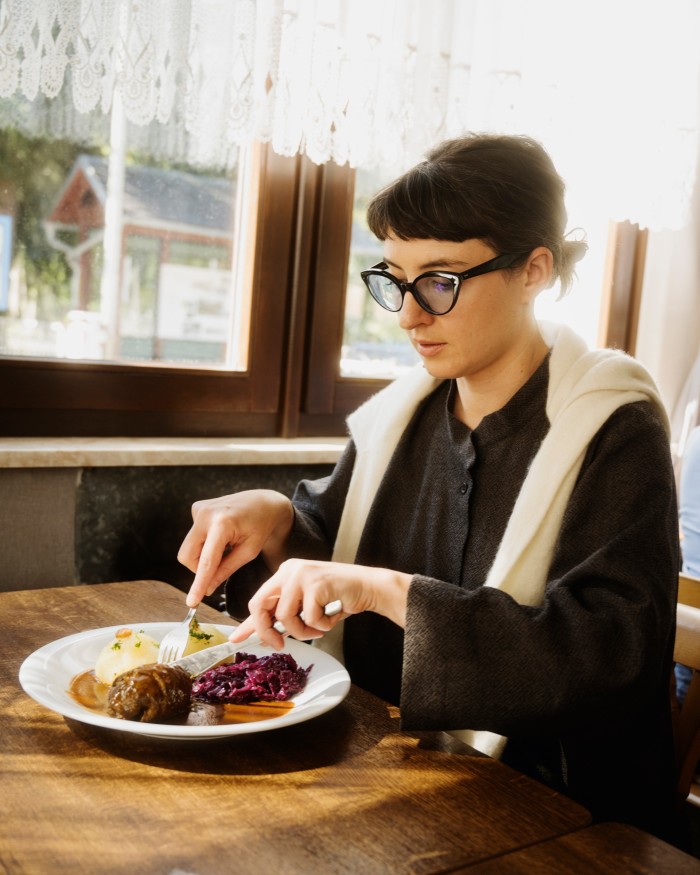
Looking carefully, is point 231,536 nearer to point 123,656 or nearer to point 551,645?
point 123,656

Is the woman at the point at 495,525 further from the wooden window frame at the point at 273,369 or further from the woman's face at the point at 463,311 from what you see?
the wooden window frame at the point at 273,369

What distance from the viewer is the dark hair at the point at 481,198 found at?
4.24 feet

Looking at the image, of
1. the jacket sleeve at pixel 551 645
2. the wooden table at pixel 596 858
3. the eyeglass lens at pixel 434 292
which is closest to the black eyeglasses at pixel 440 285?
the eyeglass lens at pixel 434 292

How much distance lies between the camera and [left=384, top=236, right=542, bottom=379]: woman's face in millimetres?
1305

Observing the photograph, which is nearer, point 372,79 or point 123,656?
point 123,656

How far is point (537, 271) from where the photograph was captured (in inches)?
53.9

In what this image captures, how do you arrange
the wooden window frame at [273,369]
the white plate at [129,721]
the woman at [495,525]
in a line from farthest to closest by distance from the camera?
1. the wooden window frame at [273,369]
2. the woman at [495,525]
3. the white plate at [129,721]


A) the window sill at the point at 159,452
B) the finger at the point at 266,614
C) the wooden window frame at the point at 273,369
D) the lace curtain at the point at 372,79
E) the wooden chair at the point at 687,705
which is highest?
the lace curtain at the point at 372,79

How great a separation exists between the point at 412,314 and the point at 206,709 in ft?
1.98

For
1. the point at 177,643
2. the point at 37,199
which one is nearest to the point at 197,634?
the point at 177,643

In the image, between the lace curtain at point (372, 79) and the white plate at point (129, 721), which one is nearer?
the white plate at point (129, 721)

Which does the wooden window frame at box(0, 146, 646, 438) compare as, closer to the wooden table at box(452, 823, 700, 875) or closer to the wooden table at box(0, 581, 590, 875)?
the wooden table at box(0, 581, 590, 875)

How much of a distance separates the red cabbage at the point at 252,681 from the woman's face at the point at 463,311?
0.48 m

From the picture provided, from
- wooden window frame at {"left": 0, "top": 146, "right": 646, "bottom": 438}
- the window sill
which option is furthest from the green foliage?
the window sill
